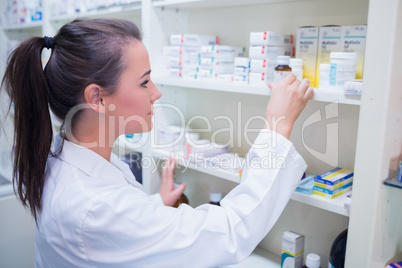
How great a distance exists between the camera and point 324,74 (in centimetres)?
104

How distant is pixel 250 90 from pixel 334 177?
1.17 feet

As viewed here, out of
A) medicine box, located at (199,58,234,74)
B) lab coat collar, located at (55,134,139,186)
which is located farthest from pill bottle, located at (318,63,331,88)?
lab coat collar, located at (55,134,139,186)

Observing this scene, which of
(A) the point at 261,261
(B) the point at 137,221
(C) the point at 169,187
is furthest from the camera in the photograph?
(C) the point at 169,187

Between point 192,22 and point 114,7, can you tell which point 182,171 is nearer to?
point 192,22

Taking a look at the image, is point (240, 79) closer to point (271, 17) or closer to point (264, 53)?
point (264, 53)

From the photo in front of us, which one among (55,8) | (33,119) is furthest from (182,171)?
(55,8)

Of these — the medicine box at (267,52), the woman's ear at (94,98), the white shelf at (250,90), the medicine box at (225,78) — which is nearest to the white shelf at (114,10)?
the white shelf at (250,90)

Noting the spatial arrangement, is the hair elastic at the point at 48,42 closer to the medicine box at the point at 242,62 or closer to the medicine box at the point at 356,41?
the medicine box at the point at 242,62

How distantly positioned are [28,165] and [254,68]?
73 cm

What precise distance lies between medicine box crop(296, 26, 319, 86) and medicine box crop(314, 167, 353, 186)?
0.27 m

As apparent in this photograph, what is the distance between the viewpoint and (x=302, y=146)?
1336 mm

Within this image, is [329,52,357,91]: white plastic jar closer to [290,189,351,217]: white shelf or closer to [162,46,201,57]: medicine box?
[290,189,351,217]: white shelf

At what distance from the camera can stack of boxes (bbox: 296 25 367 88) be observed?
1.03 metres

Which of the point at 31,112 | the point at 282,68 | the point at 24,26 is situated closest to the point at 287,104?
the point at 282,68
